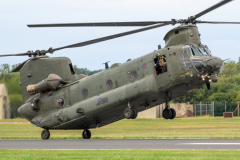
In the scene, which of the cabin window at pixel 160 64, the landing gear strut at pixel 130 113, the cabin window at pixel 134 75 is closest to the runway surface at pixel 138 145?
the landing gear strut at pixel 130 113

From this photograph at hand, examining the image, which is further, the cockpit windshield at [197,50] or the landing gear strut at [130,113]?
the landing gear strut at [130,113]

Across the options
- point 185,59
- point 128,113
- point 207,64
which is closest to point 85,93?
point 128,113

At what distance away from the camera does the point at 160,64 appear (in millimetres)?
26234

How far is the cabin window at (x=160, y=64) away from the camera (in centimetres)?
2609

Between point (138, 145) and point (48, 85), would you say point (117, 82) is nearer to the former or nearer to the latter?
point (138, 145)

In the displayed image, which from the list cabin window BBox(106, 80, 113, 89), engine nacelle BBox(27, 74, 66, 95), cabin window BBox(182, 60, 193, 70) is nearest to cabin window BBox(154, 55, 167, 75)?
cabin window BBox(182, 60, 193, 70)

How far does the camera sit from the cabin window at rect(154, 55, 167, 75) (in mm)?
26094

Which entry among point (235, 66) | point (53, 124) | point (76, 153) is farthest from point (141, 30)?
point (235, 66)

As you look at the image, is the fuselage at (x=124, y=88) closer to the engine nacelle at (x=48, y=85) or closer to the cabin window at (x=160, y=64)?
the cabin window at (x=160, y=64)

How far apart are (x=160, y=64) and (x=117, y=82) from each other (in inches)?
149

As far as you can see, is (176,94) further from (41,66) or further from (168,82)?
(41,66)

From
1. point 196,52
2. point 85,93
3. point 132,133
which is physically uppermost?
point 196,52

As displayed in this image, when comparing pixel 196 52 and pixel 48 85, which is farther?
pixel 48 85

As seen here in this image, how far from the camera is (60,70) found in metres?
33.7
